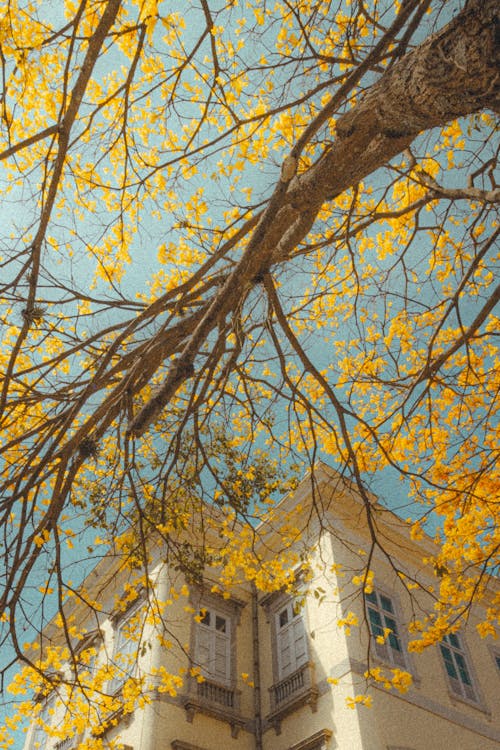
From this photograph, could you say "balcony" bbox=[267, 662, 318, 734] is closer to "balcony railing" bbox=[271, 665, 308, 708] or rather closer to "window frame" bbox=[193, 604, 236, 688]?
"balcony railing" bbox=[271, 665, 308, 708]

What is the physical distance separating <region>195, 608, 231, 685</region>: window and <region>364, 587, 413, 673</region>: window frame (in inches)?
112

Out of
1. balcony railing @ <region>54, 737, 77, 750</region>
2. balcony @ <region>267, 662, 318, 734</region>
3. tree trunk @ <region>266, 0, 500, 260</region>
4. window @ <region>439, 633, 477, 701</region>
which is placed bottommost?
tree trunk @ <region>266, 0, 500, 260</region>

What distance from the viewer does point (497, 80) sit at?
209 cm

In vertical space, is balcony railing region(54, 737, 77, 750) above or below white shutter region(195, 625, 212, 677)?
below

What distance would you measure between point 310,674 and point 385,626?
1670 millimetres

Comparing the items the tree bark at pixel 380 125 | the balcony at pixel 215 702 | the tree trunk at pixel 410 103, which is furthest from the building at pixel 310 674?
the tree trunk at pixel 410 103

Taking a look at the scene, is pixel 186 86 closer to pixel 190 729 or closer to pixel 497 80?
pixel 497 80

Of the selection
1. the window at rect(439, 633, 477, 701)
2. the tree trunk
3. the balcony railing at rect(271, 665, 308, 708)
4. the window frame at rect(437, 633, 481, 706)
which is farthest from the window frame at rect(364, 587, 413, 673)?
the tree trunk

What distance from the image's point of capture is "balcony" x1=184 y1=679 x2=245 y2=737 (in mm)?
9094

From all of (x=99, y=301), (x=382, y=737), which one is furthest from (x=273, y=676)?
(x=99, y=301)

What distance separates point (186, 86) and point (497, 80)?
9.42 ft

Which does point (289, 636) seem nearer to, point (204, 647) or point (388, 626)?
point (204, 647)

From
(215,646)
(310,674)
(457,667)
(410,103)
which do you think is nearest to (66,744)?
(215,646)

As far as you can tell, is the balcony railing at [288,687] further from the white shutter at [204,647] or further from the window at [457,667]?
the window at [457,667]
